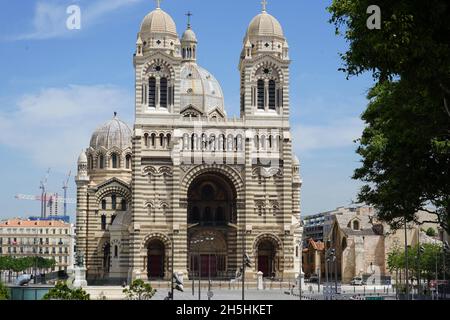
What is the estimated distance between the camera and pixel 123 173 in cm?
9425

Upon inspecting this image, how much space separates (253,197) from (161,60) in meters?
15.3

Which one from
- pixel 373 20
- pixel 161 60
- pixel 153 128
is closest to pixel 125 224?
pixel 153 128

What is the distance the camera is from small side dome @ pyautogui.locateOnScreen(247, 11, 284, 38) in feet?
264

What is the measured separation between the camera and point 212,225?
79938 mm

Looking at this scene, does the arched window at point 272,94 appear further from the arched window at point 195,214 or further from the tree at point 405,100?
the tree at point 405,100

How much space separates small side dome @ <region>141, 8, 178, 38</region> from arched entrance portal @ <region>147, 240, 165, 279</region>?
63.8ft

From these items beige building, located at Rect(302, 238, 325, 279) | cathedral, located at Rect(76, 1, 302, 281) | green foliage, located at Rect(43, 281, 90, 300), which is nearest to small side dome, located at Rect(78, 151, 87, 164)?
cathedral, located at Rect(76, 1, 302, 281)

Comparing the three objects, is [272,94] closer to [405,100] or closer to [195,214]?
[195,214]

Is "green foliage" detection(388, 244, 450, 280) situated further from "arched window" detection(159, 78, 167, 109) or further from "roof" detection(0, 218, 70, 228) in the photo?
"roof" detection(0, 218, 70, 228)

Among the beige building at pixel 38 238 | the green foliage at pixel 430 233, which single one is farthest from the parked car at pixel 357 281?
the beige building at pixel 38 238

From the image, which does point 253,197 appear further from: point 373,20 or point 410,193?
point 373,20

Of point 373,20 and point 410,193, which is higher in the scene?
point 373,20

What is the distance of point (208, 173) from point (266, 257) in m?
9.47

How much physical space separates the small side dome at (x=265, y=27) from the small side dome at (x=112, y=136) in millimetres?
21560
